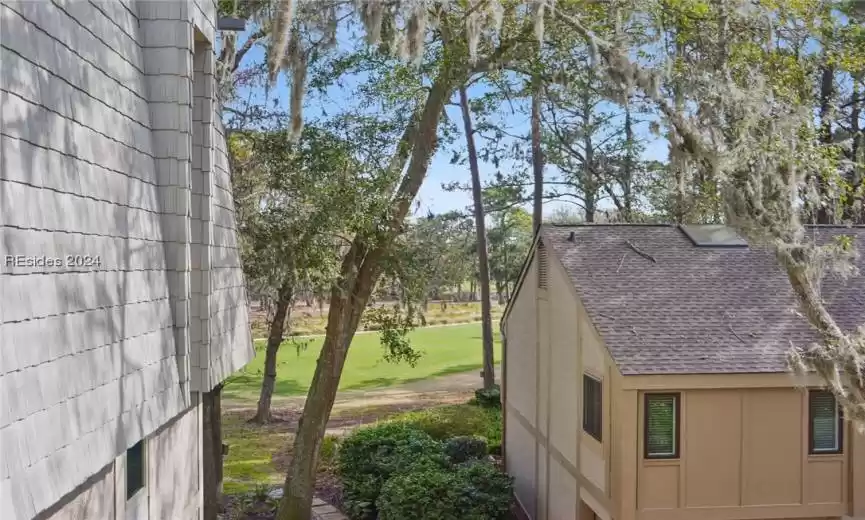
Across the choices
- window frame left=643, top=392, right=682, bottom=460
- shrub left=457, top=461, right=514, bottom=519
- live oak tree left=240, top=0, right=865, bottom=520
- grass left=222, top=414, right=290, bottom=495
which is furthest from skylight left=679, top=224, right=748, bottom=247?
grass left=222, top=414, right=290, bottom=495

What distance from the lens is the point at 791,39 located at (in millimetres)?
12227

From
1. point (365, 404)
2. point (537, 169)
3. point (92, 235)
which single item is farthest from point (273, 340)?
point (92, 235)

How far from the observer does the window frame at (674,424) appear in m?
9.39

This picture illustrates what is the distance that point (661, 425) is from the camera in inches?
372

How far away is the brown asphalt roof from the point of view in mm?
9617

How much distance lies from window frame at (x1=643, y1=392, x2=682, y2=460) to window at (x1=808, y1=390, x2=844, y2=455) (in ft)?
6.54

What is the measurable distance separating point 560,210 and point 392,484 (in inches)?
931

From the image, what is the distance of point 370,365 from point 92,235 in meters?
31.1

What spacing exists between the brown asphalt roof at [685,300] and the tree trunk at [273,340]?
18.8 ft

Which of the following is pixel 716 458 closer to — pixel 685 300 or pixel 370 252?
pixel 685 300

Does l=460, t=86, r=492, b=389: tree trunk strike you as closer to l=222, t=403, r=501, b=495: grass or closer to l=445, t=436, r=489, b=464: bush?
l=222, t=403, r=501, b=495: grass

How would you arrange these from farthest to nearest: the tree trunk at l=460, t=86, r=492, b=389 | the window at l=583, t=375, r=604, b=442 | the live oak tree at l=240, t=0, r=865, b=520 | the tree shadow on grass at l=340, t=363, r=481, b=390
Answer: the tree shadow on grass at l=340, t=363, r=481, b=390 → the tree trunk at l=460, t=86, r=492, b=389 → the window at l=583, t=375, r=604, b=442 → the live oak tree at l=240, t=0, r=865, b=520

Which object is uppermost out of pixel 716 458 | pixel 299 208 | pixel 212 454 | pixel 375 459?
pixel 299 208

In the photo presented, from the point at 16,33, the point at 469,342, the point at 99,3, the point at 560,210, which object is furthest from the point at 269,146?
the point at 469,342
